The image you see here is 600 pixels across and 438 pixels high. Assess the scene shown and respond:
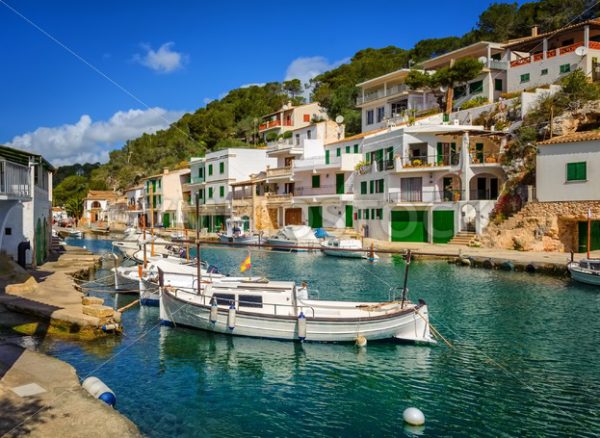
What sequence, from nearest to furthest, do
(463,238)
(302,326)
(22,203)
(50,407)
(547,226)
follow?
(50,407) → (302,326) → (22,203) → (547,226) → (463,238)

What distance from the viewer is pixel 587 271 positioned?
29.8m

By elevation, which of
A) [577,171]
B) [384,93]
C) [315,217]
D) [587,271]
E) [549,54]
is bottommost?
[587,271]

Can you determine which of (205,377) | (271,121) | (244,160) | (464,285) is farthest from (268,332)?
(271,121)

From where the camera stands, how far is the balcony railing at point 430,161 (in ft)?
157

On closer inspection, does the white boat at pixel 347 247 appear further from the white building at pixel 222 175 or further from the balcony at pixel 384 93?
the balcony at pixel 384 93

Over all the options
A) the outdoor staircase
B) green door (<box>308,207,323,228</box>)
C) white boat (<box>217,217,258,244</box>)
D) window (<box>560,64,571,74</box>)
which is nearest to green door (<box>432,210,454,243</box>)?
the outdoor staircase

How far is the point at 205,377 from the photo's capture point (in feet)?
52.9

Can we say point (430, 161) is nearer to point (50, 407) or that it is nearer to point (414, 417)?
point (414, 417)

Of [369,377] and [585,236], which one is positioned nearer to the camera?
[369,377]

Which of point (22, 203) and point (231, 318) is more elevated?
point (22, 203)

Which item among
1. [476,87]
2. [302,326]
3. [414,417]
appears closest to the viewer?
[414,417]

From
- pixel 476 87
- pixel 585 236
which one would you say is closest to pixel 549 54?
pixel 476 87

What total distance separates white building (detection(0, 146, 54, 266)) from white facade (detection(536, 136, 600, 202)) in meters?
34.2

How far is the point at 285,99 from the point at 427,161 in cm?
6262
